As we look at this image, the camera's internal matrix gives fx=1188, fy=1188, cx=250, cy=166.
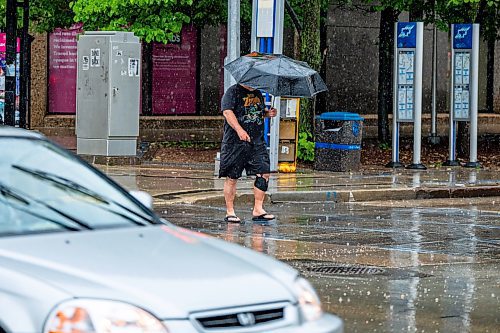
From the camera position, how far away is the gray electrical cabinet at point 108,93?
2233cm

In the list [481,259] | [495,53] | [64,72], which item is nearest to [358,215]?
[481,259]

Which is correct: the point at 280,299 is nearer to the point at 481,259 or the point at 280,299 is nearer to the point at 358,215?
the point at 481,259

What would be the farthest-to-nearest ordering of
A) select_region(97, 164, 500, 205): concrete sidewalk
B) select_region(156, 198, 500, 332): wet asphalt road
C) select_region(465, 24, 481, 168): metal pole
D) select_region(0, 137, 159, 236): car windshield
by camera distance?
select_region(465, 24, 481, 168): metal pole → select_region(97, 164, 500, 205): concrete sidewalk → select_region(156, 198, 500, 332): wet asphalt road → select_region(0, 137, 159, 236): car windshield

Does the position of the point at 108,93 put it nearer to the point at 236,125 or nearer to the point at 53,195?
the point at 236,125

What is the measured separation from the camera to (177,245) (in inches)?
222

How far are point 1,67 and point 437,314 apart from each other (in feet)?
40.4

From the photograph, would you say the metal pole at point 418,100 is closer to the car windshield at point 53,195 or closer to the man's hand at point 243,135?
the man's hand at point 243,135

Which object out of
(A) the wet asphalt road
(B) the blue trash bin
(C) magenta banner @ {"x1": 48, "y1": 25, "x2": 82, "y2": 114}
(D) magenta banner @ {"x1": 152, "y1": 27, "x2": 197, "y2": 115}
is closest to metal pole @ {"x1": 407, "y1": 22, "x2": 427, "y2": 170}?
(B) the blue trash bin

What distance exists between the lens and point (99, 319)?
15.6 ft

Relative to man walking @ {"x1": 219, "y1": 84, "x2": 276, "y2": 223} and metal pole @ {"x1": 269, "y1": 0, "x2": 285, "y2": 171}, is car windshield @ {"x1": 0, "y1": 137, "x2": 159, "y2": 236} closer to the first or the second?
man walking @ {"x1": 219, "y1": 84, "x2": 276, "y2": 223}

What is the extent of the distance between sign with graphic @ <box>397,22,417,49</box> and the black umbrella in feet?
26.7

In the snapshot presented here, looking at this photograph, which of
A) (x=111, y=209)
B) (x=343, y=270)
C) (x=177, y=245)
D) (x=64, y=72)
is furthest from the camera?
Answer: (x=64, y=72)

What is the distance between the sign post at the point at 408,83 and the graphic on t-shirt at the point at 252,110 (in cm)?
970

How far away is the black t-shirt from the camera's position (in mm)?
14020
